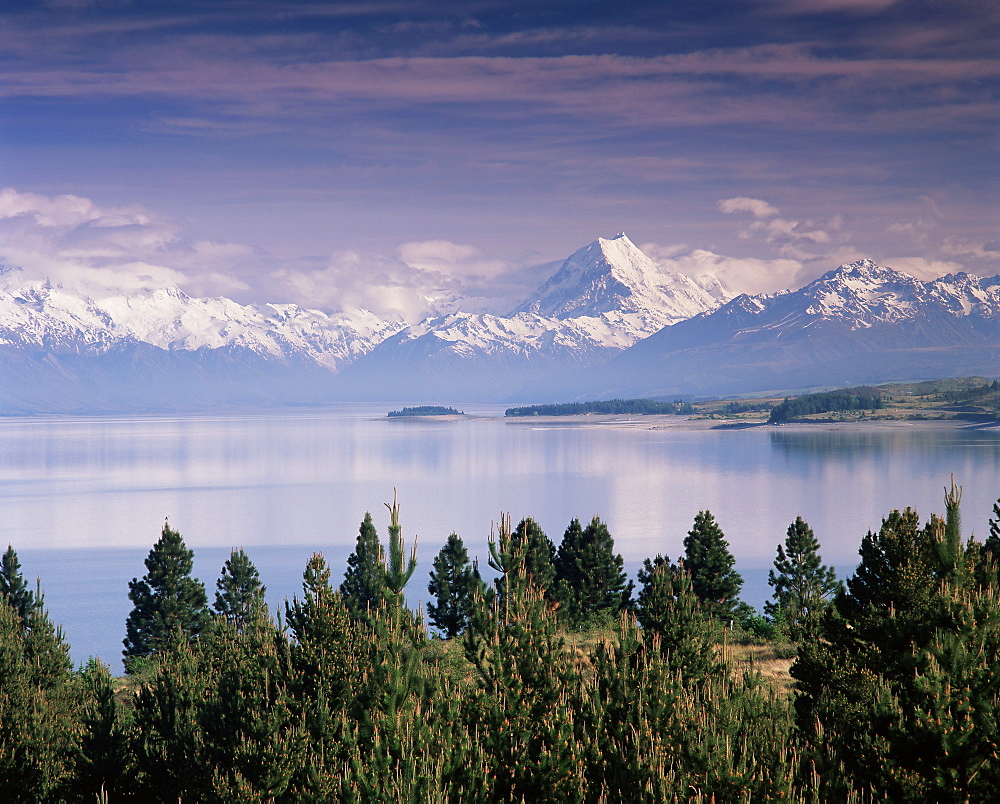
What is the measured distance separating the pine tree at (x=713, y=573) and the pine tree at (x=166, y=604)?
80.5ft

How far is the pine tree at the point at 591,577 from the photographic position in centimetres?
4988

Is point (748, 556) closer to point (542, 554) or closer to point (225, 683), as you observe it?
point (542, 554)

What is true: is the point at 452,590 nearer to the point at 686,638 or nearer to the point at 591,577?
the point at 591,577

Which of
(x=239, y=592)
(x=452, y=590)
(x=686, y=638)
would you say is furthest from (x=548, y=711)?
(x=239, y=592)

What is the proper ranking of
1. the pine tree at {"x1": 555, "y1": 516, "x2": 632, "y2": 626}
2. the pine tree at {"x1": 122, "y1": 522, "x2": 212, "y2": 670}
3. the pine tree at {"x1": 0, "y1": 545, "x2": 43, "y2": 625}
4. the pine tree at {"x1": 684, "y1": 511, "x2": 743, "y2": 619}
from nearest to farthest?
the pine tree at {"x1": 684, "y1": 511, "x2": 743, "y2": 619}
the pine tree at {"x1": 122, "y1": 522, "x2": 212, "y2": 670}
the pine tree at {"x1": 0, "y1": 545, "x2": 43, "y2": 625}
the pine tree at {"x1": 555, "y1": 516, "x2": 632, "y2": 626}

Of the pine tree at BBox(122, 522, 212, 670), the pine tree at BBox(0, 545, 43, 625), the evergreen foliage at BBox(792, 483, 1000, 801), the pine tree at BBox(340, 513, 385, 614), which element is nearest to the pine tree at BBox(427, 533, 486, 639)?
the pine tree at BBox(340, 513, 385, 614)

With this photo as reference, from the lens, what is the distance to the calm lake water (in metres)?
77.1

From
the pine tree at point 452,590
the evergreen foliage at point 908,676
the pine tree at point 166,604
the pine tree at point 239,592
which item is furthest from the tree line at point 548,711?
the pine tree at point 452,590

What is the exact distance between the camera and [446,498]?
11344 centimetres

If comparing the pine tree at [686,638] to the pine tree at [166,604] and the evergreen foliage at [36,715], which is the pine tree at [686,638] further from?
the pine tree at [166,604]

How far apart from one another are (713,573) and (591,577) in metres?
6.67

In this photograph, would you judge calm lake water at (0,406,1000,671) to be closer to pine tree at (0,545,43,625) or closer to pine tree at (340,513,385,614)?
pine tree at (0,545,43,625)

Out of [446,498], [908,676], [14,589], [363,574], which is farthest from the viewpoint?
[446,498]

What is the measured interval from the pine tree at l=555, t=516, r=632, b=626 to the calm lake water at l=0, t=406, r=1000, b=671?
15.7m
